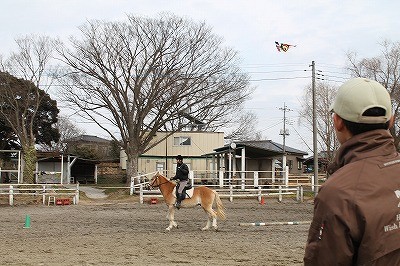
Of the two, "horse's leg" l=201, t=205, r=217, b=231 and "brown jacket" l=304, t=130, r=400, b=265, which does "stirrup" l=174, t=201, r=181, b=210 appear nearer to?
"horse's leg" l=201, t=205, r=217, b=231

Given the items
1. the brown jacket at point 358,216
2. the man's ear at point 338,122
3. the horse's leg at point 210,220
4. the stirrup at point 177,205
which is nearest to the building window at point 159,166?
the stirrup at point 177,205

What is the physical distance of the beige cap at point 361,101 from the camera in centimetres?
188

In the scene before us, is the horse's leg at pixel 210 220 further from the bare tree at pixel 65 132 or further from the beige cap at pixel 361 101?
the bare tree at pixel 65 132

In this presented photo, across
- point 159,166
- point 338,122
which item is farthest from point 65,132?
point 338,122

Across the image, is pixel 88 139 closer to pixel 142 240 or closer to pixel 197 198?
pixel 197 198

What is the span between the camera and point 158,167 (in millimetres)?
45219

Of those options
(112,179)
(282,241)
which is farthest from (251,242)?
(112,179)

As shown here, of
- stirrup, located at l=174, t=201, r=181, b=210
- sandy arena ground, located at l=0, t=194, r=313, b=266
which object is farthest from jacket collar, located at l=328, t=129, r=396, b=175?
stirrup, located at l=174, t=201, r=181, b=210

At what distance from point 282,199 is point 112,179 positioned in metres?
28.0

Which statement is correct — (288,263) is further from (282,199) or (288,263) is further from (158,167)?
(158,167)

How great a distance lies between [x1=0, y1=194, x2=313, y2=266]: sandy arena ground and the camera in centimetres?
875

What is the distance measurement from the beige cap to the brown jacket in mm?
115

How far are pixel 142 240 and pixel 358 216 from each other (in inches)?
399

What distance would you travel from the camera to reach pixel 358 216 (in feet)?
5.50
